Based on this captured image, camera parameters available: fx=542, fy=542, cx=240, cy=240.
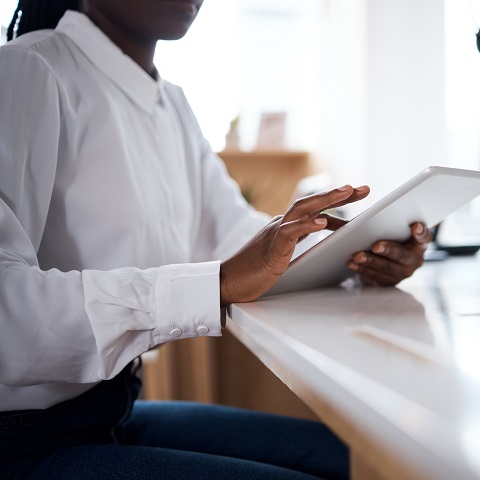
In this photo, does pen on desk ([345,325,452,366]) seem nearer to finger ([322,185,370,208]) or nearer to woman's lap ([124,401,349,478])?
finger ([322,185,370,208])

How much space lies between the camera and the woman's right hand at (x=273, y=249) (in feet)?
1.86

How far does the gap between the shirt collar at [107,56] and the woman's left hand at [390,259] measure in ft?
1.43

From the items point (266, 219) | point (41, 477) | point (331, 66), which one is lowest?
point (41, 477)

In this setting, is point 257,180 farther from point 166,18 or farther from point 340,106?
point 166,18

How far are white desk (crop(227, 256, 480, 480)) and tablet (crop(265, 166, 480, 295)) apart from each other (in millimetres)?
37

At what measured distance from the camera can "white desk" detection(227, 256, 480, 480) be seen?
25 centimetres

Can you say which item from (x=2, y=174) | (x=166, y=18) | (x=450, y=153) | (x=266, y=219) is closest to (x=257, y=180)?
(x=450, y=153)

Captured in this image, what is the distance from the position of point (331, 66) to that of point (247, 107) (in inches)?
19.8

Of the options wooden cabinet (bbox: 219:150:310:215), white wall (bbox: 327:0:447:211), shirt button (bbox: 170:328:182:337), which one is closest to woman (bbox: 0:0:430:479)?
shirt button (bbox: 170:328:182:337)

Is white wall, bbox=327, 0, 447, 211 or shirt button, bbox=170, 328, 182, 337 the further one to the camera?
white wall, bbox=327, 0, 447, 211

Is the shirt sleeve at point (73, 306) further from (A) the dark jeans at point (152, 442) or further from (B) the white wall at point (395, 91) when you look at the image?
(B) the white wall at point (395, 91)

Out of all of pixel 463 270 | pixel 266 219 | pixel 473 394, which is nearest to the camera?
pixel 473 394

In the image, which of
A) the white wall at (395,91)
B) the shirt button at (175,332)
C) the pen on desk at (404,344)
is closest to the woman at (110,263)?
the shirt button at (175,332)

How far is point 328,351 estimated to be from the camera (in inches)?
15.9
